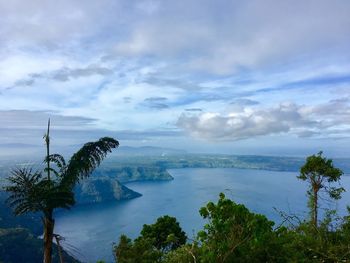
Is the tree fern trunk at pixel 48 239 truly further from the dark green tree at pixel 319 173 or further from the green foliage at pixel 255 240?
the dark green tree at pixel 319 173

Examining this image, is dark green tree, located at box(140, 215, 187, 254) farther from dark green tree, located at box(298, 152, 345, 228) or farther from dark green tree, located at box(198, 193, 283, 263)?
dark green tree, located at box(198, 193, 283, 263)

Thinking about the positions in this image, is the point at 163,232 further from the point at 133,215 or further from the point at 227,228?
the point at 133,215

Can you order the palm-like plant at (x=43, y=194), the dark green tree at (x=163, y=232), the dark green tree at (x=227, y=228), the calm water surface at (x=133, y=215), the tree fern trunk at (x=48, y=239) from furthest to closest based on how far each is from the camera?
1. the calm water surface at (x=133, y=215)
2. the dark green tree at (x=163, y=232)
3. the palm-like plant at (x=43, y=194)
4. the tree fern trunk at (x=48, y=239)
5. the dark green tree at (x=227, y=228)

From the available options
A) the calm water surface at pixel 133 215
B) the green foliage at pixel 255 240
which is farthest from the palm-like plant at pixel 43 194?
the calm water surface at pixel 133 215

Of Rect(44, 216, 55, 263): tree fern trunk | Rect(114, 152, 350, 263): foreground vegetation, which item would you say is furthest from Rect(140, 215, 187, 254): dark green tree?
Rect(114, 152, 350, 263): foreground vegetation

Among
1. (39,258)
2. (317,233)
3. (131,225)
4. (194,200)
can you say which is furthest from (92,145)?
(194,200)

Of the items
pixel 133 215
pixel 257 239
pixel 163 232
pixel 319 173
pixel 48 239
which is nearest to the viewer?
pixel 257 239

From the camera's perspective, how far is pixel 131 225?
5207 inches

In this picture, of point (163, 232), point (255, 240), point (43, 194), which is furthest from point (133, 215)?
point (255, 240)

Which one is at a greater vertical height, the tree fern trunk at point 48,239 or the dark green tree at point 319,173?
the dark green tree at point 319,173

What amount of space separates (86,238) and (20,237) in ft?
71.8

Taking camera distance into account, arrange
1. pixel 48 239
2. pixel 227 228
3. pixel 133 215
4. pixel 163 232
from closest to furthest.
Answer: pixel 227 228 < pixel 48 239 < pixel 163 232 < pixel 133 215

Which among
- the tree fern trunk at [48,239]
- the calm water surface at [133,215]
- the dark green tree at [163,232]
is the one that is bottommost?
the calm water surface at [133,215]

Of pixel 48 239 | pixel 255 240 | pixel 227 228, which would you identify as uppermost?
pixel 227 228
